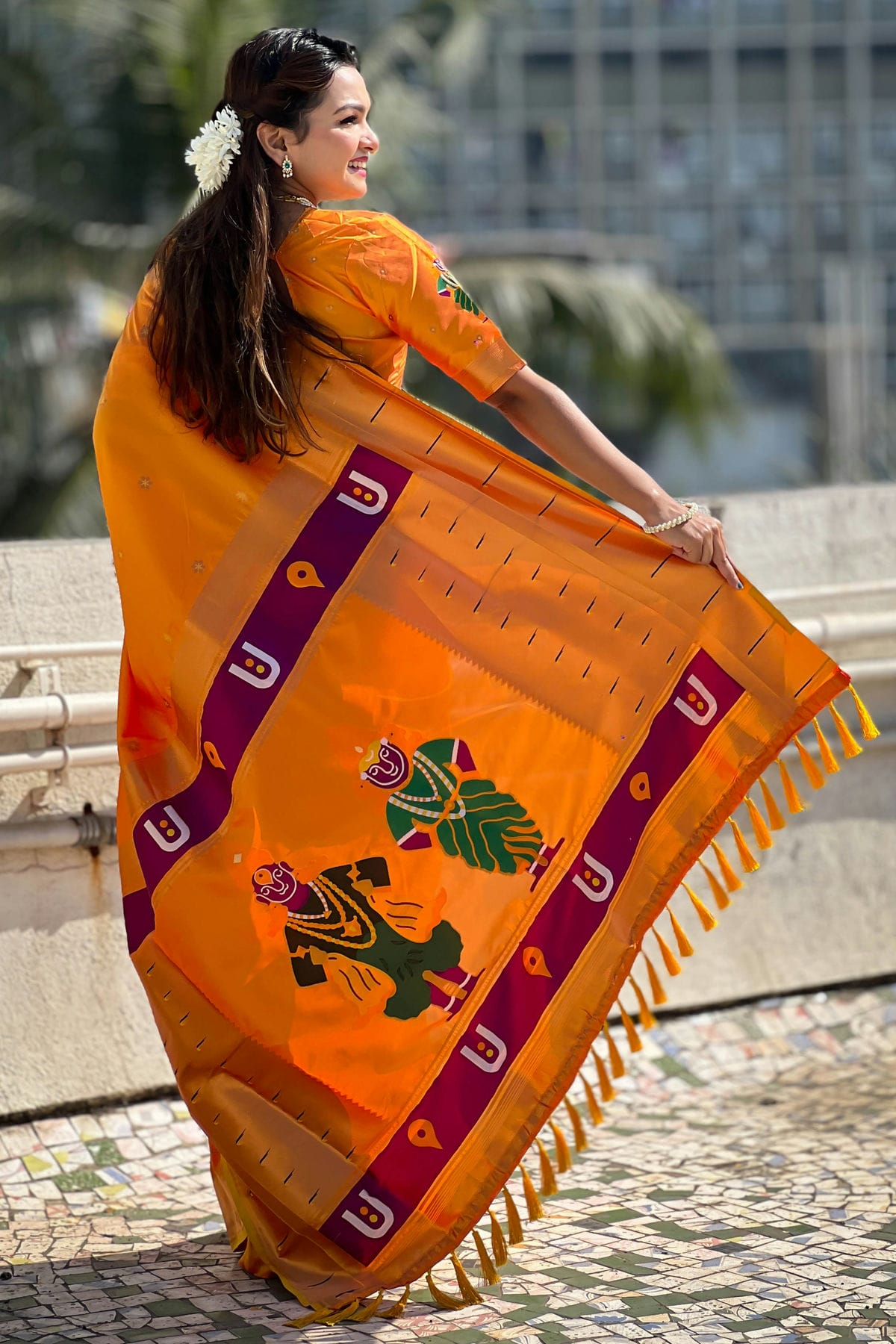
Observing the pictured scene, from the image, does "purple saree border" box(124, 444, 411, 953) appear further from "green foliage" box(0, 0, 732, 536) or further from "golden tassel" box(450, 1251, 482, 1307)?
"green foliage" box(0, 0, 732, 536)

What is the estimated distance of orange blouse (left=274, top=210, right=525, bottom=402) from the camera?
238cm

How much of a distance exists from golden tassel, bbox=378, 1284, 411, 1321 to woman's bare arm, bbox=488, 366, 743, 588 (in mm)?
1236

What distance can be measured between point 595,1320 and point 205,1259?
708 millimetres

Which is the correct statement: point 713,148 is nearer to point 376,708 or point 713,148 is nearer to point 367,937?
point 376,708

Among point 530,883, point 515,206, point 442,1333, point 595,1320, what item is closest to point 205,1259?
point 442,1333

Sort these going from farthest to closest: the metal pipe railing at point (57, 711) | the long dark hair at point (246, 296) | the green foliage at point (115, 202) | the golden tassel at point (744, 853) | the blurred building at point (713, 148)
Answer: the blurred building at point (713, 148) < the green foliage at point (115, 202) < the metal pipe railing at point (57, 711) < the golden tassel at point (744, 853) < the long dark hair at point (246, 296)

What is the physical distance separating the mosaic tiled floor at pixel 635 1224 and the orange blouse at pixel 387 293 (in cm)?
143

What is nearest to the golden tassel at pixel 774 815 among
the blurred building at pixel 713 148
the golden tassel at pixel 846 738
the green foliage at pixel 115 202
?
the golden tassel at pixel 846 738

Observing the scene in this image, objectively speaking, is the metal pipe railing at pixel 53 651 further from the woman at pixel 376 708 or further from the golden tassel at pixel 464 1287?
the golden tassel at pixel 464 1287

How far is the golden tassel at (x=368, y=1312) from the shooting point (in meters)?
2.38

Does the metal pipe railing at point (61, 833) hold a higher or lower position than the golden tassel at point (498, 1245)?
higher

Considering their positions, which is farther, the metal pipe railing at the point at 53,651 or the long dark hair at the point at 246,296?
the metal pipe railing at the point at 53,651

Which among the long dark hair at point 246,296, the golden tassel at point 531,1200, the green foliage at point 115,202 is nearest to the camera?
the long dark hair at point 246,296

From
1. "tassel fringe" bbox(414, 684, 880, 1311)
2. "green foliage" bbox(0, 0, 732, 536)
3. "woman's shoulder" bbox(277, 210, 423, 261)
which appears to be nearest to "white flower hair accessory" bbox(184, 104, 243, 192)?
"woman's shoulder" bbox(277, 210, 423, 261)
